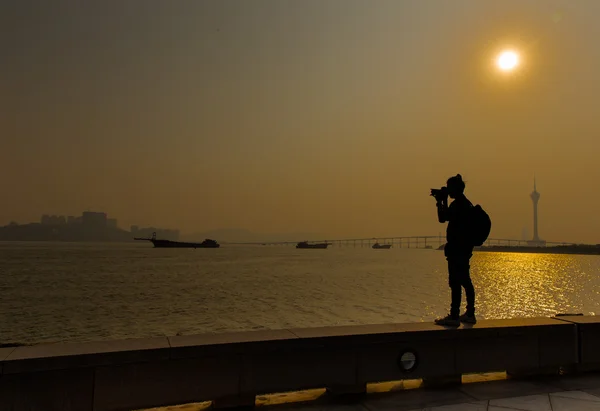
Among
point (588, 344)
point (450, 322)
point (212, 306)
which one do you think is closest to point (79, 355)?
point (450, 322)

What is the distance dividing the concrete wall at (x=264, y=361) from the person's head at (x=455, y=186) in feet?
6.70

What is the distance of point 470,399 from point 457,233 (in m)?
2.62

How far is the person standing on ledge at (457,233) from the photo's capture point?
24.1 feet

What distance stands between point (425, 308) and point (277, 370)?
35366mm

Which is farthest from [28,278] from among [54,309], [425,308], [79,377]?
[79,377]

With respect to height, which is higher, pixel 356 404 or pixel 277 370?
pixel 277 370

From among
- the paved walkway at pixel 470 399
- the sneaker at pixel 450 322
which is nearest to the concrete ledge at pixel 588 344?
the paved walkway at pixel 470 399

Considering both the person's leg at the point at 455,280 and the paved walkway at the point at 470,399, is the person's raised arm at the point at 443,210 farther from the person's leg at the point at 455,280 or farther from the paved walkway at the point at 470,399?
the paved walkway at the point at 470,399

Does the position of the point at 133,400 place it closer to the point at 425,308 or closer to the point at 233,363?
the point at 233,363

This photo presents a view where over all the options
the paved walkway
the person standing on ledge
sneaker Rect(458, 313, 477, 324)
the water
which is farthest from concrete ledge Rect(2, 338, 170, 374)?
the water

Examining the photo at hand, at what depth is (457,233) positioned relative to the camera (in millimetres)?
7367

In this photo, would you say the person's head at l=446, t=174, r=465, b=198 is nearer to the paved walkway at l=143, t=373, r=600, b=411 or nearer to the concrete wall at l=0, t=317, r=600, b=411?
the concrete wall at l=0, t=317, r=600, b=411

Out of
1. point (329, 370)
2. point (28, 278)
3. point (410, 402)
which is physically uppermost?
point (329, 370)

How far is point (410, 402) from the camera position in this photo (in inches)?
217
